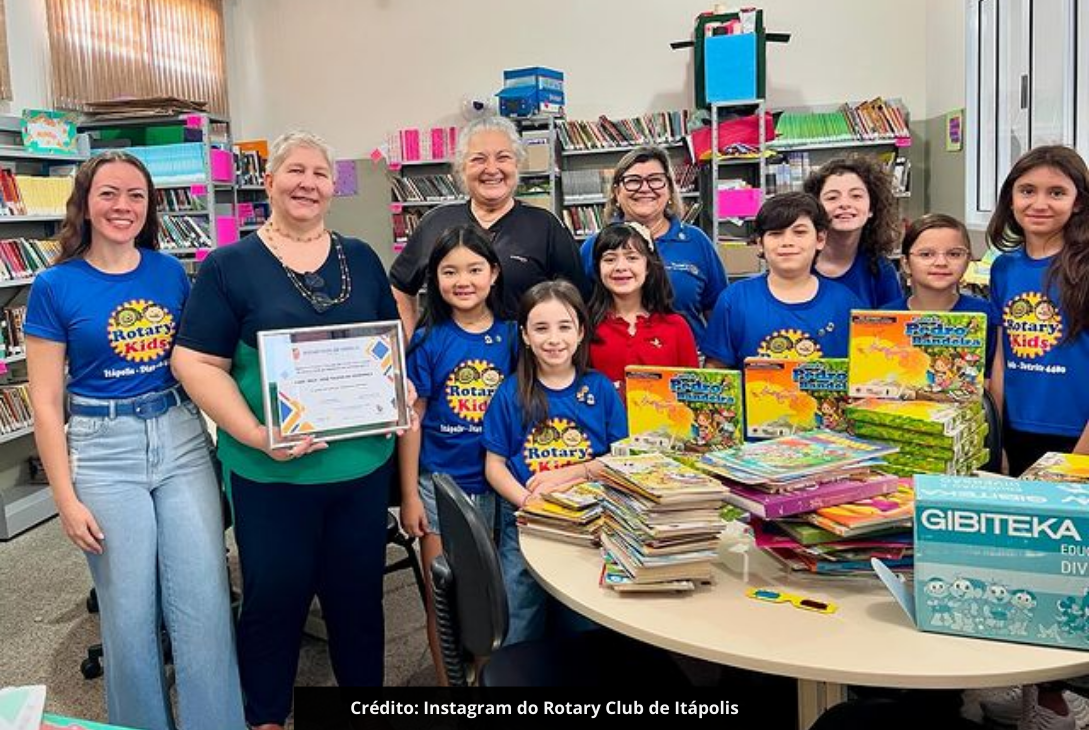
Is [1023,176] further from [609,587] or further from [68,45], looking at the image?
[68,45]

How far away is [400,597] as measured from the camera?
363 centimetres

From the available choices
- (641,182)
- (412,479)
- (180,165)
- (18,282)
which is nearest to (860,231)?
(641,182)

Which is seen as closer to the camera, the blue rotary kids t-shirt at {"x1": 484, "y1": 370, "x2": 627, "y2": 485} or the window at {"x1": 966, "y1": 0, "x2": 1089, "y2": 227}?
the blue rotary kids t-shirt at {"x1": 484, "y1": 370, "x2": 627, "y2": 485}

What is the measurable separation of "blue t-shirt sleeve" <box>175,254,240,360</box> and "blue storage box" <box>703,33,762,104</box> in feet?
17.6

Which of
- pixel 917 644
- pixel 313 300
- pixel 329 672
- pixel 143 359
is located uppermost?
pixel 313 300

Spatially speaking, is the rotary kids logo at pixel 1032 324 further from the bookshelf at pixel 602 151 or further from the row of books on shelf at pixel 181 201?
the row of books on shelf at pixel 181 201

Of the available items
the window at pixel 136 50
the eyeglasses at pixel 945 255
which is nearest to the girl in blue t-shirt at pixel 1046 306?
the eyeglasses at pixel 945 255

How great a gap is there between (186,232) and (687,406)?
221 inches

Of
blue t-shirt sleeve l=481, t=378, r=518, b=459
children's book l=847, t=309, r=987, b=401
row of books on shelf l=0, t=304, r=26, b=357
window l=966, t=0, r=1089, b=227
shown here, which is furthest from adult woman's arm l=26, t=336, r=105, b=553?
window l=966, t=0, r=1089, b=227

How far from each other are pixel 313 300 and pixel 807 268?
140 centimetres

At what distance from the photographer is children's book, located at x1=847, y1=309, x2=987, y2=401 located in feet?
6.61

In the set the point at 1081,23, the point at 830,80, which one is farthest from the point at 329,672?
the point at 830,80

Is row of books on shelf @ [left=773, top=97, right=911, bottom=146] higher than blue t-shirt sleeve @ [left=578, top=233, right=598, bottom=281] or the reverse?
higher

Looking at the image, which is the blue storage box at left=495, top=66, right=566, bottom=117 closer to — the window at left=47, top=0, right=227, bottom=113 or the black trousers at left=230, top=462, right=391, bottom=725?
the window at left=47, top=0, right=227, bottom=113
